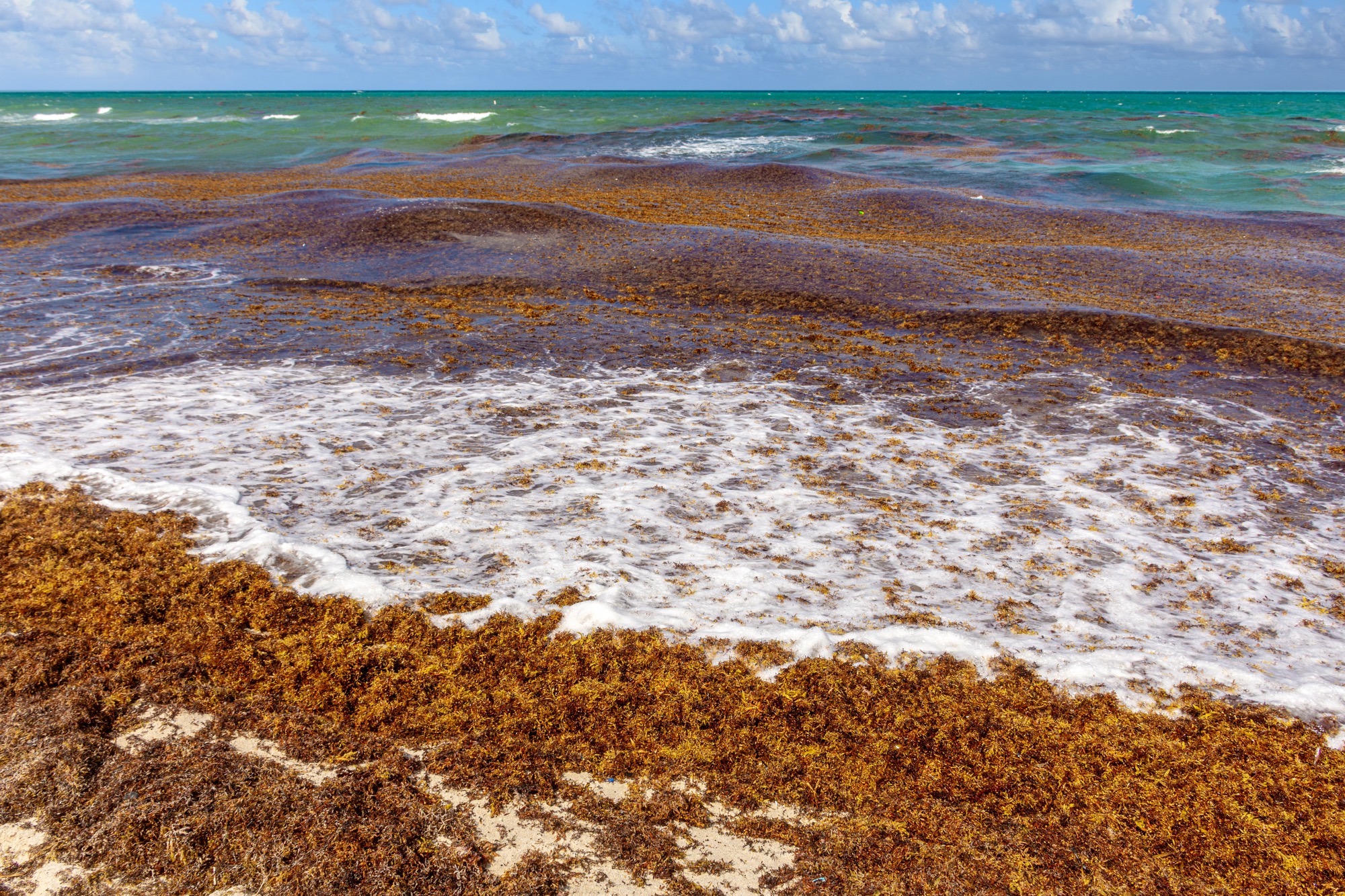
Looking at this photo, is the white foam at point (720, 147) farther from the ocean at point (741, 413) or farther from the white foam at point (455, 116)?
the white foam at point (455, 116)

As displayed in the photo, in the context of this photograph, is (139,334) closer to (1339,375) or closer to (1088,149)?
(1339,375)

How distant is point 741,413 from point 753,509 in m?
1.88

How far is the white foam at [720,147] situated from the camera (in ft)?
113

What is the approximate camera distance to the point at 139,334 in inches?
359

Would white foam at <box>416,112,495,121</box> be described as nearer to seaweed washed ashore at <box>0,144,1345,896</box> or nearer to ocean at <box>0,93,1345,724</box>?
ocean at <box>0,93,1345,724</box>

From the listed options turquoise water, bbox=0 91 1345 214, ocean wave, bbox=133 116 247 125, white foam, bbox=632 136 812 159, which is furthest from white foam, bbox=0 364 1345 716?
ocean wave, bbox=133 116 247 125

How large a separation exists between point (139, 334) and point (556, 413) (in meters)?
5.57

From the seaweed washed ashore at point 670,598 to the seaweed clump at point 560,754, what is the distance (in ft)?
0.06

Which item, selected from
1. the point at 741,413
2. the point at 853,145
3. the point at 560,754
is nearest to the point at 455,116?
the point at 853,145

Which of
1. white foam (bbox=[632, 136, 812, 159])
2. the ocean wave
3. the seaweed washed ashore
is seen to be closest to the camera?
the seaweed washed ashore

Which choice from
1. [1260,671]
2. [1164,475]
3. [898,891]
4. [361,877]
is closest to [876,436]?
[1164,475]

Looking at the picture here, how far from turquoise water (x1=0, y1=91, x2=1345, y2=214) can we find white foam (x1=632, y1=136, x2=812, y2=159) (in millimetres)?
143

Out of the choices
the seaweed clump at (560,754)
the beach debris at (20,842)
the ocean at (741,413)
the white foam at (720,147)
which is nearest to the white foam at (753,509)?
the ocean at (741,413)

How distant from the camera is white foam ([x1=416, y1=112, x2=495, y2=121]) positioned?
5603cm
